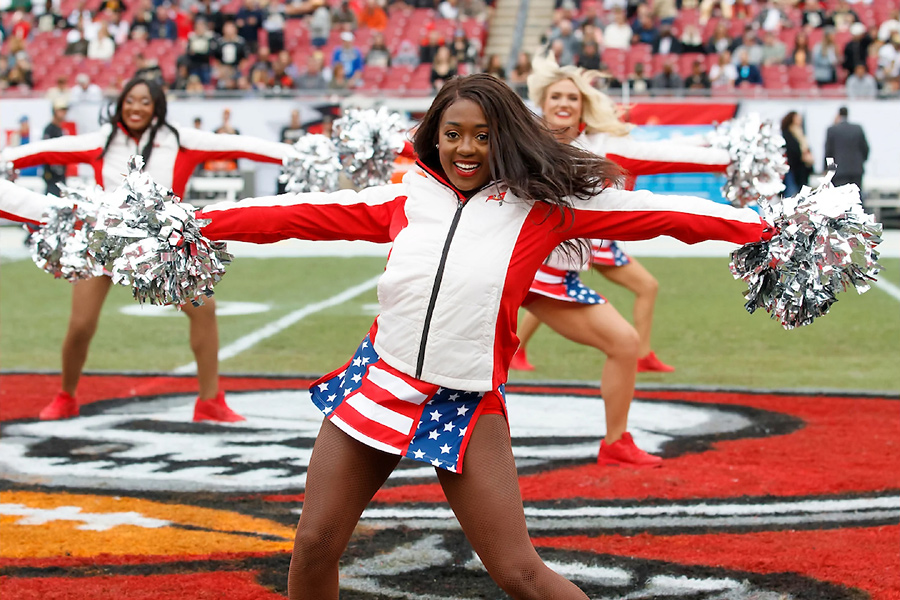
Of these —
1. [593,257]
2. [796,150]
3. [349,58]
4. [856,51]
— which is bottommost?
[593,257]

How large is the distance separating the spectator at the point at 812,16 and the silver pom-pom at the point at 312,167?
15476 mm

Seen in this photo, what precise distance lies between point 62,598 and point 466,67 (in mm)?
16301

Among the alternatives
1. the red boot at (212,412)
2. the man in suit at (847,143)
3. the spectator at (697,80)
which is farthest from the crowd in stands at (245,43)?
the red boot at (212,412)

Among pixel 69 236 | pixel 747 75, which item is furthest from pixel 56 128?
pixel 69 236

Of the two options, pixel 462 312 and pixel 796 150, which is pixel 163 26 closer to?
pixel 796 150

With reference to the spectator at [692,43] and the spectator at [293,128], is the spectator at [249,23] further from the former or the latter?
the spectator at [692,43]

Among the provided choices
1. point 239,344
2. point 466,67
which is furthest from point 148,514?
point 466,67

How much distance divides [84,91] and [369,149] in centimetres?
1545

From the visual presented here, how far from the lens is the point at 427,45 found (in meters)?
19.6

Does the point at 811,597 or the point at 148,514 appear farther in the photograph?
the point at 148,514

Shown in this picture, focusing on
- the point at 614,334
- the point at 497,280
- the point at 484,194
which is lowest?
the point at 614,334

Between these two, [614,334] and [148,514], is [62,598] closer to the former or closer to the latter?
[148,514]

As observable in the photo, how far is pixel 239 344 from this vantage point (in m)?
8.34

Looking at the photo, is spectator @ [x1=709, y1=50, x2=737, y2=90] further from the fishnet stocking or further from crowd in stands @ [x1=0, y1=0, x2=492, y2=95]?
the fishnet stocking
